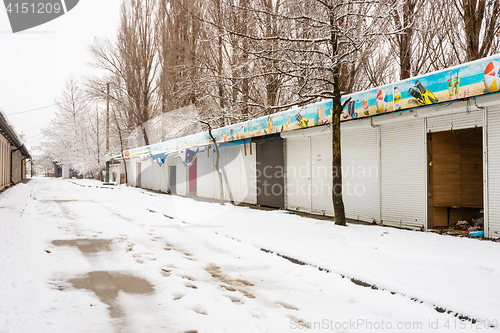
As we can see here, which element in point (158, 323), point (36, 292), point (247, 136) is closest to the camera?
point (158, 323)

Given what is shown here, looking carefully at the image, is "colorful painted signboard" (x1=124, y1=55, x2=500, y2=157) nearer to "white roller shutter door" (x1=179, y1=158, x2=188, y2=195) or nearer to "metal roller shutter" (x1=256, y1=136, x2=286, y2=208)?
"metal roller shutter" (x1=256, y1=136, x2=286, y2=208)

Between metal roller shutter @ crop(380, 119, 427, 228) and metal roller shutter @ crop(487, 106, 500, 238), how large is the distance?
1.60 m

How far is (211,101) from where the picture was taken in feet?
75.2

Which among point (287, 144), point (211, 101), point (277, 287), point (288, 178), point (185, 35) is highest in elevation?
point (185, 35)

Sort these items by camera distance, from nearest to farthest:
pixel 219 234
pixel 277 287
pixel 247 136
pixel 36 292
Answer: pixel 36 292 → pixel 277 287 → pixel 219 234 → pixel 247 136

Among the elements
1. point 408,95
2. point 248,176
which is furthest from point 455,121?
Result: point 248,176

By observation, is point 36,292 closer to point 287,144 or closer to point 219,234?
point 219,234

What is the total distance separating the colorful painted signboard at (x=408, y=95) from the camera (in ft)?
24.0

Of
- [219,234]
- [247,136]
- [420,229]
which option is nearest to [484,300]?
[420,229]

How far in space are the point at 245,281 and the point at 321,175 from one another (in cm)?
789

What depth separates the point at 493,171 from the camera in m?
7.74

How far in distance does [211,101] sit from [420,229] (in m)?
16.3

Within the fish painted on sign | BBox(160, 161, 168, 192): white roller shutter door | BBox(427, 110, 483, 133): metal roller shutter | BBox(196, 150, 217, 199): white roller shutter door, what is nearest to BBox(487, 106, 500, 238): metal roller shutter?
BBox(427, 110, 483, 133): metal roller shutter

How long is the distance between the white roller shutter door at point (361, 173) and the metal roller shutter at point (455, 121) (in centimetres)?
183
